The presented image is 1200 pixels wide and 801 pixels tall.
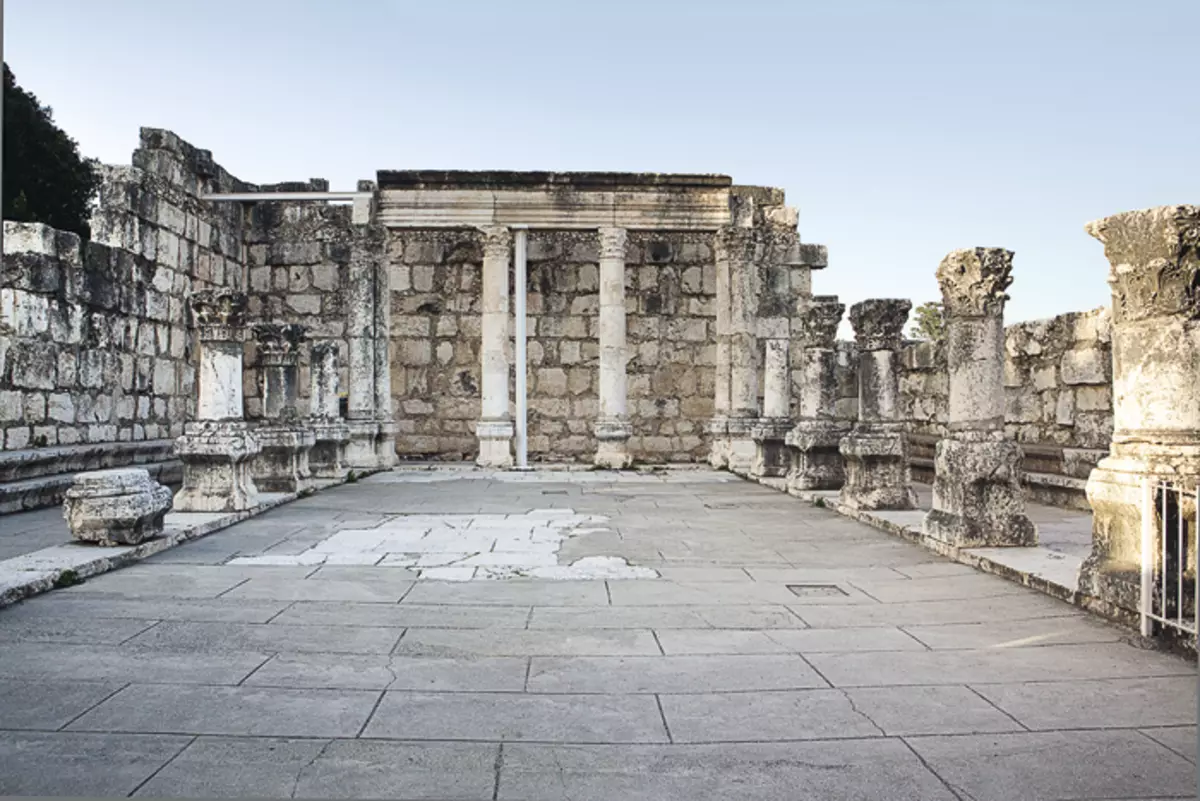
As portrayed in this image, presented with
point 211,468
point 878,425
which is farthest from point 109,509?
point 878,425

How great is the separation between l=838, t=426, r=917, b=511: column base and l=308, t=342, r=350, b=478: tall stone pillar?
7339mm

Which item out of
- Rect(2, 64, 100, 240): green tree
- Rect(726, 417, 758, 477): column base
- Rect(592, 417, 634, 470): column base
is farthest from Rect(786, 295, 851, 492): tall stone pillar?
Rect(2, 64, 100, 240): green tree

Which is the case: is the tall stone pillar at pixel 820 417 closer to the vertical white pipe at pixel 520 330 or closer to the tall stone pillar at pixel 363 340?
the vertical white pipe at pixel 520 330

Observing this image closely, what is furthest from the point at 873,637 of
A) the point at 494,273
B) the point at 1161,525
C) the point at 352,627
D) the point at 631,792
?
the point at 494,273

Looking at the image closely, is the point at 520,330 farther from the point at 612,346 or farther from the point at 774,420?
the point at 774,420

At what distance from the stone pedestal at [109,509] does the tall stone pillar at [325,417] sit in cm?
642

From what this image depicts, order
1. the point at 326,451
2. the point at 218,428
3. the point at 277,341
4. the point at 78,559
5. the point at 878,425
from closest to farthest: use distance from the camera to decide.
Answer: the point at 78,559 → the point at 218,428 → the point at 878,425 → the point at 277,341 → the point at 326,451

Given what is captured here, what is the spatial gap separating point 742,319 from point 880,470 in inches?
268

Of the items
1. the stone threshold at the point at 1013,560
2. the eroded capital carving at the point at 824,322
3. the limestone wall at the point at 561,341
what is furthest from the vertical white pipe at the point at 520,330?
the stone threshold at the point at 1013,560

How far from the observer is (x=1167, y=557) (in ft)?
15.5

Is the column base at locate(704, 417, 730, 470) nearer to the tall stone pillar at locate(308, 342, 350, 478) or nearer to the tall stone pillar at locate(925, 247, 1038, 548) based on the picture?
the tall stone pillar at locate(308, 342, 350, 478)

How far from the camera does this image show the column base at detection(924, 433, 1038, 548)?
701 centimetres

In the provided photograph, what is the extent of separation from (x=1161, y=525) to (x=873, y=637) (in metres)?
1.55

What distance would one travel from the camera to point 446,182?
15.8 meters
